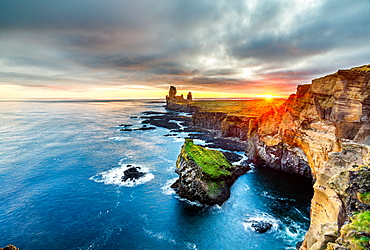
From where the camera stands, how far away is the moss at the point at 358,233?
11.2 m

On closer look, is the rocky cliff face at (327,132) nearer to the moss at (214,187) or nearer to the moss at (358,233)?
the moss at (358,233)

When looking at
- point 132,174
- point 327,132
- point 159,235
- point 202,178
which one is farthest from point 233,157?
point 159,235

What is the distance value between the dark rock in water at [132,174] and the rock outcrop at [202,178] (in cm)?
1244

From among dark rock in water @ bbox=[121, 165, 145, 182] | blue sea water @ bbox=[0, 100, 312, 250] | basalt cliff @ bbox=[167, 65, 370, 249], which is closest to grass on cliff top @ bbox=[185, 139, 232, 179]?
blue sea water @ bbox=[0, 100, 312, 250]

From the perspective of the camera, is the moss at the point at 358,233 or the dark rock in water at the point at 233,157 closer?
the moss at the point at 358,233

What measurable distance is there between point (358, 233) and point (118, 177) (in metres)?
54.5

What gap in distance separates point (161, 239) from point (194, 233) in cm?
624

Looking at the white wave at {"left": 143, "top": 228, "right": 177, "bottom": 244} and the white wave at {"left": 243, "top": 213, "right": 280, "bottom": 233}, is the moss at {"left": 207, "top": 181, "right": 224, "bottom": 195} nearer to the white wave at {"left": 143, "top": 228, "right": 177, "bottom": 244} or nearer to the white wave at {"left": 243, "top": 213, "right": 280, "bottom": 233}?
the white wave at {"left": 243, "top": 213, "right": 280, "bottom": 233}

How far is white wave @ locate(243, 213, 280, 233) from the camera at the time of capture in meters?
35.1

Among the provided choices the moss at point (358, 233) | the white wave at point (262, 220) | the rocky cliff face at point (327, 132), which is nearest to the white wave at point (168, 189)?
the white wave at point (262, 220)

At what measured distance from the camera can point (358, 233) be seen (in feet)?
A: 38.7

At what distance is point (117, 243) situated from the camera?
3162 cm

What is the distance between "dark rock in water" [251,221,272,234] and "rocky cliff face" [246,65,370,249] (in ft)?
42.4

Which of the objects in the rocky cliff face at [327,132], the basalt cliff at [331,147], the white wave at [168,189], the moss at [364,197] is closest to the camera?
the moss at [364,197]
